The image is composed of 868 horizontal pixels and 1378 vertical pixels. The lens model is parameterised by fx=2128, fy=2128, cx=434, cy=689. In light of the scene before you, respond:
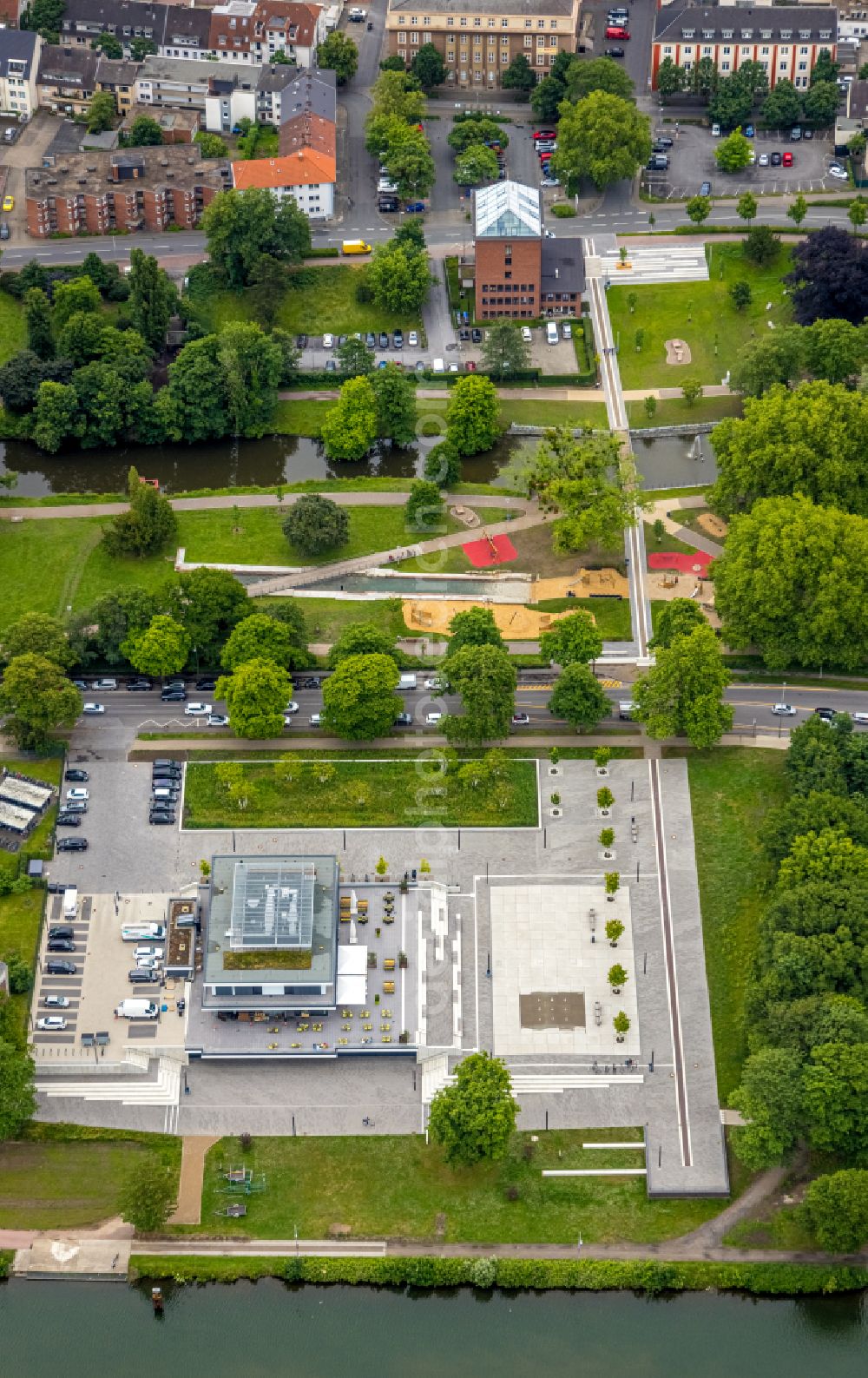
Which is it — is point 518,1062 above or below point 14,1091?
above

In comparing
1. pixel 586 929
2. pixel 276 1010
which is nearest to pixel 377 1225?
pixel 276 1010

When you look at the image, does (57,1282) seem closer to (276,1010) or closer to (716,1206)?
(276,1010)

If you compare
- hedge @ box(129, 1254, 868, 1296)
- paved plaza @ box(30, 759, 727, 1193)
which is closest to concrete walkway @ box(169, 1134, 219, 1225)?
paved plaza @ box(30, 759, 727, 1193)

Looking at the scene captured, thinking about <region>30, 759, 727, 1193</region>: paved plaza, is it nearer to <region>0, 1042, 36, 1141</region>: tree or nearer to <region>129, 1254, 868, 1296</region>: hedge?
<region>0, 1042, 36, 1141</region>: tree

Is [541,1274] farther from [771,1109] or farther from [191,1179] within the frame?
[191,1179]

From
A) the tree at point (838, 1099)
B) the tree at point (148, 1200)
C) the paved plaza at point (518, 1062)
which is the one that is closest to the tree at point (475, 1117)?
the paved plaza at point (518, 1062)

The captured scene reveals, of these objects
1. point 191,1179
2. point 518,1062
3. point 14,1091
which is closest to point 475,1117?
point 518,1062
